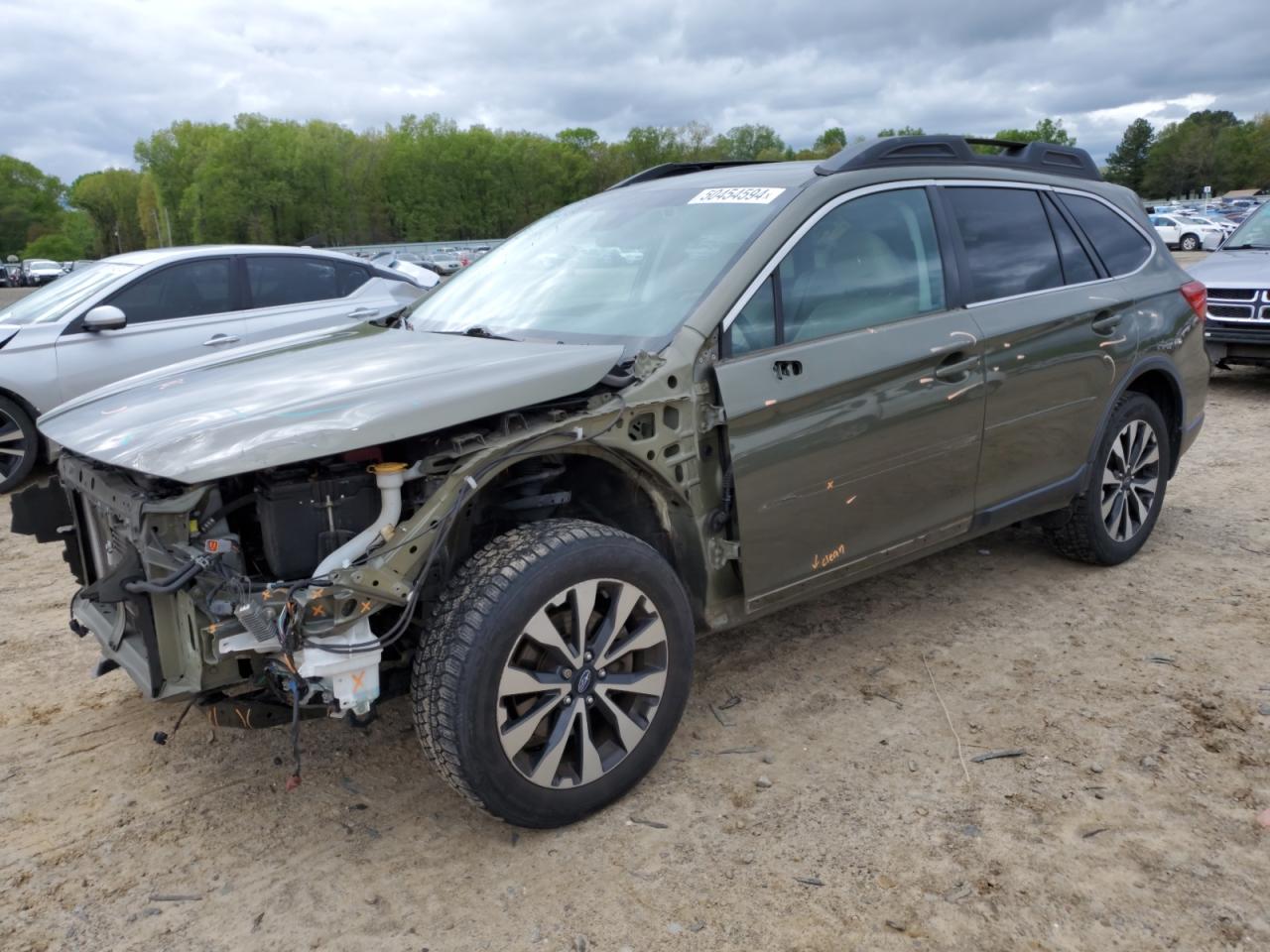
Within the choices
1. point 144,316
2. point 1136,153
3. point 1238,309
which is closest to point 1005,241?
point 144,316

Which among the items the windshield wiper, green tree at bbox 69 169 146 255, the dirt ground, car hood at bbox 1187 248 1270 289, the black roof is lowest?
the dirt ground

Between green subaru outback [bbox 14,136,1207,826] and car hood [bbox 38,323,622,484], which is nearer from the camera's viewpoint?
car hood [bbox 38,323,622,484]

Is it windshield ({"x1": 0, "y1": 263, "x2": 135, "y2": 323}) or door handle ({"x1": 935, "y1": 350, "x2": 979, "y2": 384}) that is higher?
windshield ({"x1": 0, "y1": 263, "x2": 135, "y2": 323})

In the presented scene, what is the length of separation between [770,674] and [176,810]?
212cm

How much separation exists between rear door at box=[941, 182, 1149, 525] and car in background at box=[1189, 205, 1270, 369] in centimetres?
506

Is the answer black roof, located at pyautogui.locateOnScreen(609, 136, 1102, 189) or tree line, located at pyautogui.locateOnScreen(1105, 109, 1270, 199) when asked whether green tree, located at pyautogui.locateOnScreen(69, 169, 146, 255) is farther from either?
black roof, located at pyautogui.locateOnScreen(609, 136, 1102, 189)

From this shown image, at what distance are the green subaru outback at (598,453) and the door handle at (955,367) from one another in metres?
0.01

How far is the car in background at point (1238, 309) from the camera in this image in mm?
8922

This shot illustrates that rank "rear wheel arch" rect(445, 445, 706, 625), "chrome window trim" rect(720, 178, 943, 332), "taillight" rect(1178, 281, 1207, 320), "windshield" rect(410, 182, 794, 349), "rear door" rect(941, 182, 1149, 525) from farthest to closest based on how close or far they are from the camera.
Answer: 1. "taillight" rect(1178, 281, 1207, 320)
2. "rear door" rect(941, 182, 1149, 525)
3. "windshield" rect(410, 182, 794, 349)
4. "chrome window trim" rect(720, 178, 943, 332)
5. "rear wheel arch" rect(445, 445, 706, 625)

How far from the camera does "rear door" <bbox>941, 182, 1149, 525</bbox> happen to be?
3.95 metres

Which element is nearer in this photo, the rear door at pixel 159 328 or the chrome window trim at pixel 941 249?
the chrome window trim at pixel 941 249

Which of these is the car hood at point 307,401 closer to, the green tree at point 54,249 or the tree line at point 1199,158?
the tree line at point 1199,158

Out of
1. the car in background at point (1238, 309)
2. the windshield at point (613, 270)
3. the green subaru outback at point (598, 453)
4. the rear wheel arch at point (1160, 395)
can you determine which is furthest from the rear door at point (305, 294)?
the car in background at point (1238, 309)

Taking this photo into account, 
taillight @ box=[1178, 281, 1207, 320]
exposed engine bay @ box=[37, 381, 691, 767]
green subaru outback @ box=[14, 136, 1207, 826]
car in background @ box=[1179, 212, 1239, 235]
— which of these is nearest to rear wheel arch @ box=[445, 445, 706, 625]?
green subaru outback @ box=[14, 136, 1207, 826]
